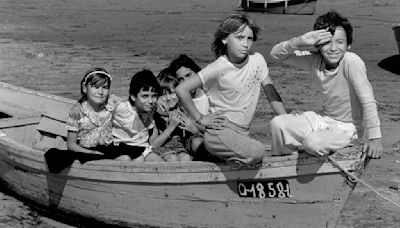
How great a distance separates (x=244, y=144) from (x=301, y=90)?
6.47 meters

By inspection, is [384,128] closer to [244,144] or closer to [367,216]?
[367,216]

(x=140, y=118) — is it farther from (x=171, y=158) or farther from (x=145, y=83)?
(x=171, y=158)

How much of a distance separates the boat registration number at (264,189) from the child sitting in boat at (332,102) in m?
0.26

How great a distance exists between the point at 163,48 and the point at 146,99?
374 inches

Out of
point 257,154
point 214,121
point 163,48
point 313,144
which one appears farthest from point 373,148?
point 163,48

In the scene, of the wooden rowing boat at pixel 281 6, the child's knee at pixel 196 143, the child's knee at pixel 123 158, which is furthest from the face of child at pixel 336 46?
the wooden rowing boat at pixel 281 6

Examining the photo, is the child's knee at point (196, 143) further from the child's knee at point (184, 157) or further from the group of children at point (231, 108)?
the child's knee at point (184, 157)

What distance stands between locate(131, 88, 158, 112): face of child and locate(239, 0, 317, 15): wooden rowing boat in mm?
15278

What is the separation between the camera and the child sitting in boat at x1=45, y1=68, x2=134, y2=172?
614 centimetres

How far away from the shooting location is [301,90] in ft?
37.8

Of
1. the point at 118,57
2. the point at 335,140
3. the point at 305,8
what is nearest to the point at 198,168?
the point at 335,140

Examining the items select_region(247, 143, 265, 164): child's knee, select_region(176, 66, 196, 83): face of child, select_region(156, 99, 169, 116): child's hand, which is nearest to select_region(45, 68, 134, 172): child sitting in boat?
select_region(156, 99, 169, 116): child's hand

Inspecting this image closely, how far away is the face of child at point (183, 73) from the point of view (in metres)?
6.50

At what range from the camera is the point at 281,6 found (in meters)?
21.6
